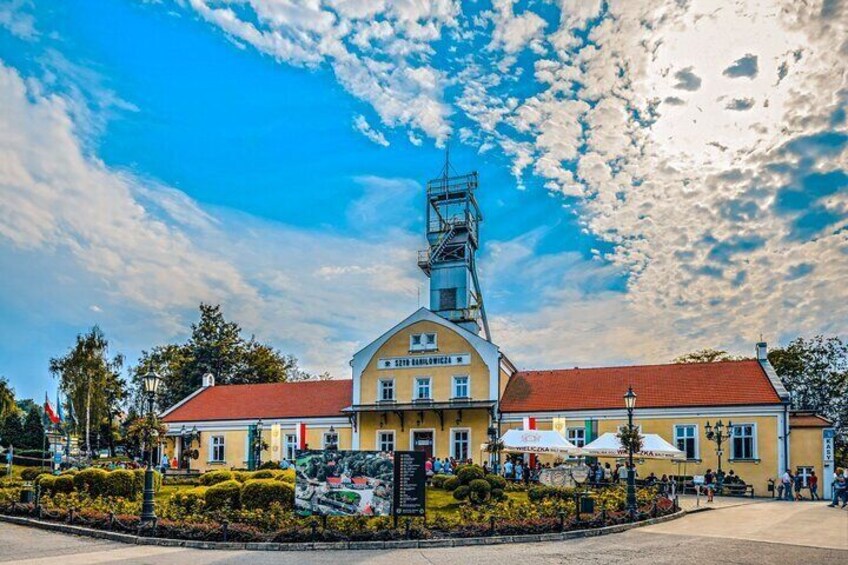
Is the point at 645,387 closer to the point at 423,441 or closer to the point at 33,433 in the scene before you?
the point at 423,441

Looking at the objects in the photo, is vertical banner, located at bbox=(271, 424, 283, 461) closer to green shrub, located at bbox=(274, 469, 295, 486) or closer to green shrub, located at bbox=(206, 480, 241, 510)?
green shrub, located at bbox=(274, 469, 295, 486)

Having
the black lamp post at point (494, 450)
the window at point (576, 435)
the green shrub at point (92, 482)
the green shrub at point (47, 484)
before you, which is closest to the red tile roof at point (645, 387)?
the window at point (576, 435)

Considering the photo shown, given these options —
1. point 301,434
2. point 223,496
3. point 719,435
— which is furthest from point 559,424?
point 223,496

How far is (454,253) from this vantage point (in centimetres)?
4916

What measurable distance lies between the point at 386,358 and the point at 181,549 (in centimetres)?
2676

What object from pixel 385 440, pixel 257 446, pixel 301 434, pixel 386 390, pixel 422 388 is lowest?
pixel 257 446

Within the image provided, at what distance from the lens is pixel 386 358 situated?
43062 mm

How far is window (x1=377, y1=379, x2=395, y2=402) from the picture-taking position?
1673 inches

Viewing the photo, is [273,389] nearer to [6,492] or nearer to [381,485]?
[6,492]

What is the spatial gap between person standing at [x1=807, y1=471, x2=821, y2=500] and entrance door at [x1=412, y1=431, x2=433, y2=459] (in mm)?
18159

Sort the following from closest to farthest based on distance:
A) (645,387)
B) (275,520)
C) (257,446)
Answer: (275,520) < (645,387) < (257,446)

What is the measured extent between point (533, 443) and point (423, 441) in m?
11.6

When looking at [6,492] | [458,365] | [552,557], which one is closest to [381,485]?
[552,557]

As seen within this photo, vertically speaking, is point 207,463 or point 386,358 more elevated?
point 386,358
